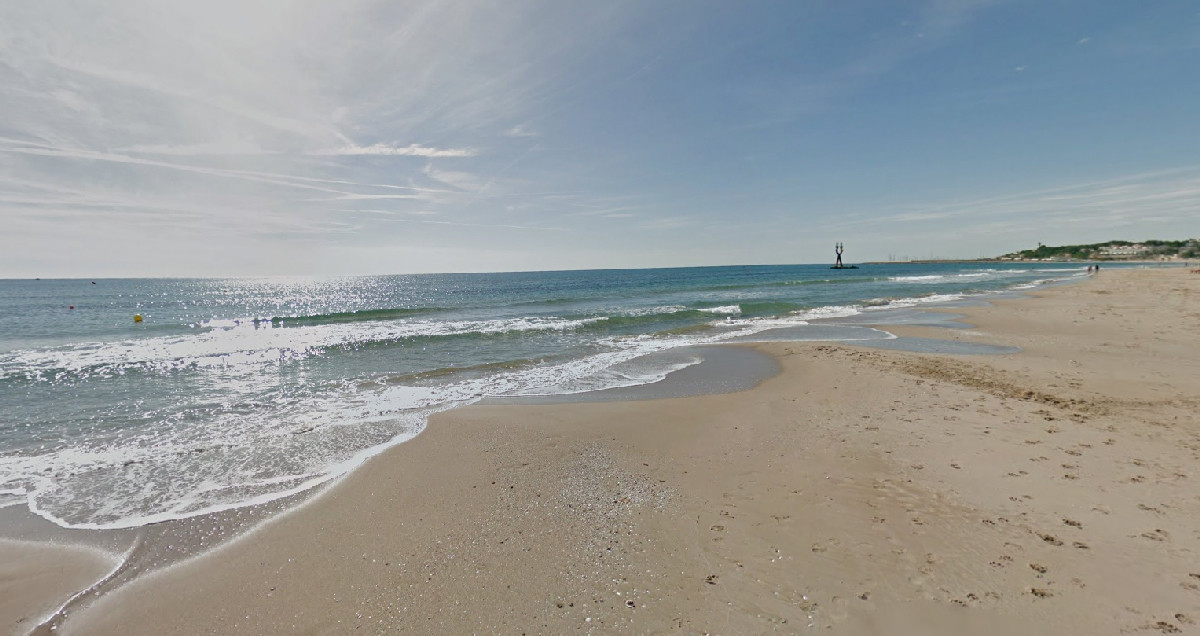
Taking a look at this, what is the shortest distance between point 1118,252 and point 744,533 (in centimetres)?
21032

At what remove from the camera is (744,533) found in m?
4.89

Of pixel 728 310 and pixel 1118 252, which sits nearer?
pixel 728 310

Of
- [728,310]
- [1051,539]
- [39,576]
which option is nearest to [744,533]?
[1051,539]

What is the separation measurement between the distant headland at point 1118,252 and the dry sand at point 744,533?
16430 centimetres

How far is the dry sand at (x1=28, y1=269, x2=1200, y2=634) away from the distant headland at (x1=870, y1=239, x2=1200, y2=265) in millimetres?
164301

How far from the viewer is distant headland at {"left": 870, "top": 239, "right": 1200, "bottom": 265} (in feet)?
383

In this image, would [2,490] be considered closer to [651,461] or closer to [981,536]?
[651,461]

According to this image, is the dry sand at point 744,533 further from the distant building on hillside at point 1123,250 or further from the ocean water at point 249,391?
the distant building on hillside at point 1123,250

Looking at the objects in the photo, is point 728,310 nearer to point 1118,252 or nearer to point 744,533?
point 744,533

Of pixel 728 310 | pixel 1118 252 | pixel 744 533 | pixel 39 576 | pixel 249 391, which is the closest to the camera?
pixel 39 576

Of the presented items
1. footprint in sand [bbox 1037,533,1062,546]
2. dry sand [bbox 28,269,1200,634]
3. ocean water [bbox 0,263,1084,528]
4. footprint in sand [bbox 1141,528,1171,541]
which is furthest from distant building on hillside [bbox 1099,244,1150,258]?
footprint in sand [bbox 1037,533,1062,546]

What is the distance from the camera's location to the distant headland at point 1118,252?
116806 millimetres

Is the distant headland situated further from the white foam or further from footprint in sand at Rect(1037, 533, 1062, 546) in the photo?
footprint in sand at Rect(1037, 533, 1062, 546)

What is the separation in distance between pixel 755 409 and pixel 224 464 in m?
9.77
